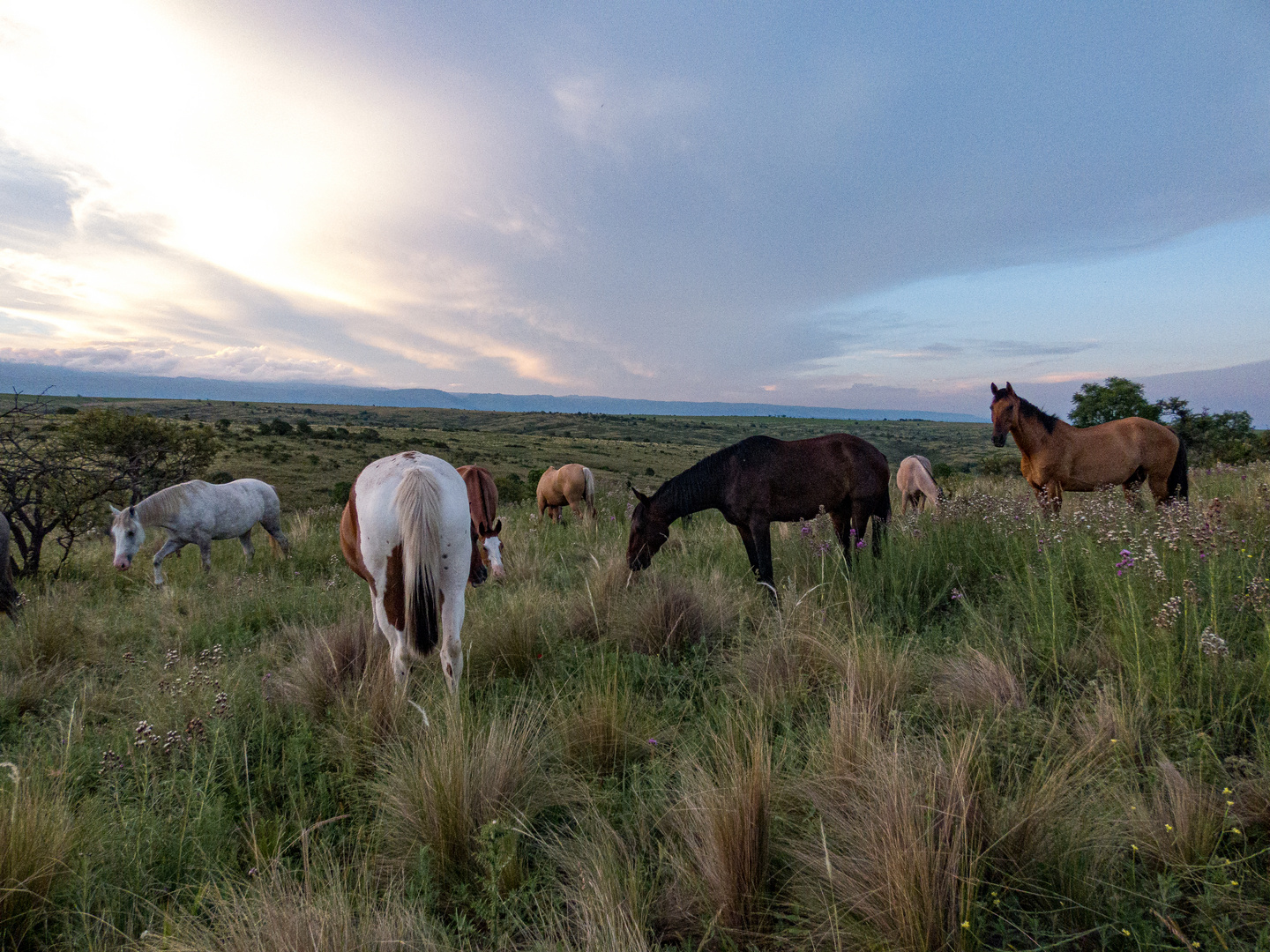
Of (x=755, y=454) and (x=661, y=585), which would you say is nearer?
(x=661, y=585)

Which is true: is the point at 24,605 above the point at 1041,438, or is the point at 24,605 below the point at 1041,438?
below

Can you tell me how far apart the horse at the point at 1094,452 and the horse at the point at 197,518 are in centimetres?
1278

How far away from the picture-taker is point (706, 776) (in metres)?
2.33

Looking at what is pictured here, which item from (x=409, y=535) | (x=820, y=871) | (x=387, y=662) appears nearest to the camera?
(x=820, y=871)

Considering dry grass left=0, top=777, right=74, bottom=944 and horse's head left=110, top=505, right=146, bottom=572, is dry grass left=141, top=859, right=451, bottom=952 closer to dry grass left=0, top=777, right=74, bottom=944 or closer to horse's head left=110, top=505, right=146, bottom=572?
dry grass left=0, top=777, right=74, bottom=944

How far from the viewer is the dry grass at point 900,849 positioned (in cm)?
164

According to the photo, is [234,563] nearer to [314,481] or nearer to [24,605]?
[24,605]

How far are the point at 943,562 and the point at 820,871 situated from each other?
4174 mm

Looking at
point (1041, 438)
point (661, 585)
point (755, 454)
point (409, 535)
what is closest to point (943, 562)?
point (755, 454)

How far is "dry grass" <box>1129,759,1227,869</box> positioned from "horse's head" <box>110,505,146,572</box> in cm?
1203

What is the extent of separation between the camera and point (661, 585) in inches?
211

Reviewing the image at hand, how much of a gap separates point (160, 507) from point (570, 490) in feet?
25.2

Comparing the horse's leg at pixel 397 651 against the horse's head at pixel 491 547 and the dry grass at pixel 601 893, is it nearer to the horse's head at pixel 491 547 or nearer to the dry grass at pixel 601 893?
the dry grass at pixel 601 893

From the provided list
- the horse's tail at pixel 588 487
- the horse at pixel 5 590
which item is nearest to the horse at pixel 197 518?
the horse at pixel 5 590
